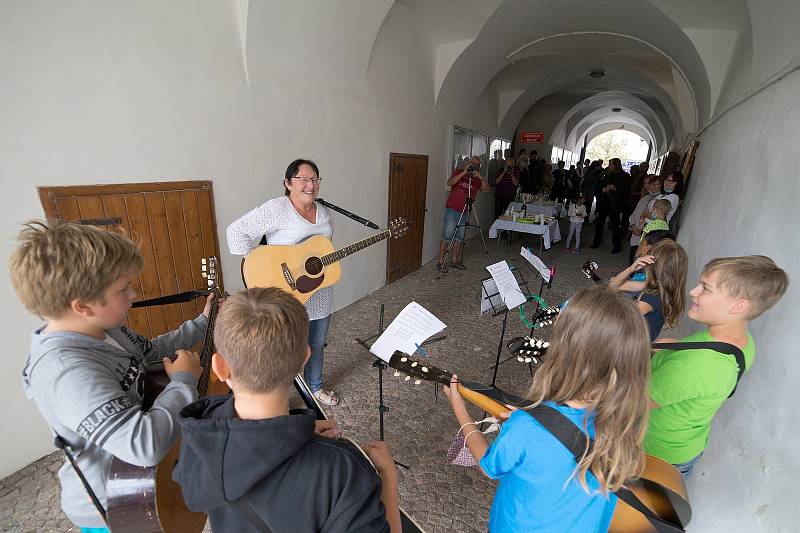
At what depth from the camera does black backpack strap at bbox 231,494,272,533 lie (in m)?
0.77

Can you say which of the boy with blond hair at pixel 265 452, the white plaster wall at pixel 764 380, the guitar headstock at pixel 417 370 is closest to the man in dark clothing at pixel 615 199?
the white plaster wall at pixel 764 380

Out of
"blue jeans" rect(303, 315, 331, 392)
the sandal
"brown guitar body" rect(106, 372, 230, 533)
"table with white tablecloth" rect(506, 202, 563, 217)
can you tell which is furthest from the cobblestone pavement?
"table with white tablecloth" rect(506, 202, 563, 217)

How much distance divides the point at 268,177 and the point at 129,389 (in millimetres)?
2722

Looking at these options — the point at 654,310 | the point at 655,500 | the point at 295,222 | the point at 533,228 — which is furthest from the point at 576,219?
the point at 655,500

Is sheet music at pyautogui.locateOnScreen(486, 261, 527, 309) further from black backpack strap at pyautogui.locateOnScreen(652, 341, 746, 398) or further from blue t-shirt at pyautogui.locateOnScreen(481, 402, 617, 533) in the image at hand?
blue t-shirt at pyautogui.locateOnScreen(481, 402, 617, 533)

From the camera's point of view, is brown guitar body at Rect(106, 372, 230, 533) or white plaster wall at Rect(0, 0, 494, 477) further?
white plaster wall at Rect(0, 0, 494, 477)

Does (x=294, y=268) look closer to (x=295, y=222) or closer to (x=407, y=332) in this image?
(x=295, y=222)

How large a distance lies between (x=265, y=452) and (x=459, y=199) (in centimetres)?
607

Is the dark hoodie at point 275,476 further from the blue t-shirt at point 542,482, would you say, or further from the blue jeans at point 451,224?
the blue jeans at point 451,224

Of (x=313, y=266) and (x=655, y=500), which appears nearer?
(x=655, y=500)

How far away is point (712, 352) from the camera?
1296 millimetres

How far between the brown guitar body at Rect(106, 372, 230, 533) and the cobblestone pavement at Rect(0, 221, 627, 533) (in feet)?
4.56

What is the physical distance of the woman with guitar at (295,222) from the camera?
2.49 meters

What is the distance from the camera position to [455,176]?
21.1 feet
